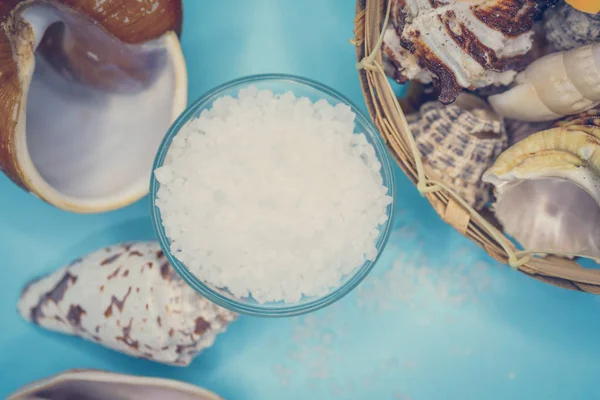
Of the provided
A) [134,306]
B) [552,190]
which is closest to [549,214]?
[552,190]

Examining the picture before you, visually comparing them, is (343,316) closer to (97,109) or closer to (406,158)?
(406,158)

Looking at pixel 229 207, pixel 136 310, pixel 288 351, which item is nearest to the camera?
pixel 229 207

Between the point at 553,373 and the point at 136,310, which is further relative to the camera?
the point at 553,373

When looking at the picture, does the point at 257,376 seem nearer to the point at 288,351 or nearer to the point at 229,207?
the point at 288,351

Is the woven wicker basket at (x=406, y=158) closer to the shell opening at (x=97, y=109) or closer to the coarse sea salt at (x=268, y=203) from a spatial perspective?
the coarse sea salt at (x=268, y=203)

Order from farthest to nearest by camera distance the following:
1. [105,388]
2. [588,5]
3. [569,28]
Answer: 1. [105,388]
2. [569,28]
3. [588,5]

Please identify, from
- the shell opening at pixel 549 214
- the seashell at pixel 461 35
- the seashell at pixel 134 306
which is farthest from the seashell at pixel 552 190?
the seashell at pixel 134 306

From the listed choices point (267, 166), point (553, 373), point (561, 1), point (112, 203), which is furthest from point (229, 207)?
point (553, 373)
